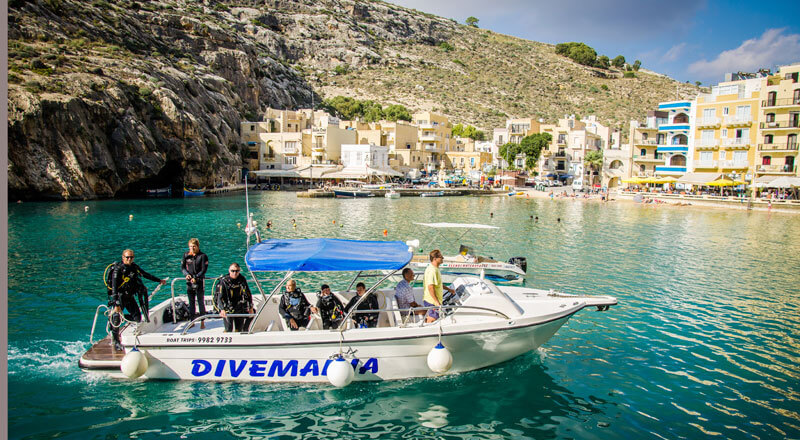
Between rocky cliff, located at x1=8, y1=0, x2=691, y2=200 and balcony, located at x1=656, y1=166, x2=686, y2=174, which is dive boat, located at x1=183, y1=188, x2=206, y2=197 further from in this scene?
balcony, located at x1=656, y1=166, x2=686, y2=174

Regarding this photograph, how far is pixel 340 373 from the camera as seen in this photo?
8570mm

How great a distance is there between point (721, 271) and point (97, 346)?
23.7 meters

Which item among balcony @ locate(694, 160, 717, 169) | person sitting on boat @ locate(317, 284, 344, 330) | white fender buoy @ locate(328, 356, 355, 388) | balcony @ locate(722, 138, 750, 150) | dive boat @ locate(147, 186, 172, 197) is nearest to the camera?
white fender buoy @ locate(328, 356, 355, 388)

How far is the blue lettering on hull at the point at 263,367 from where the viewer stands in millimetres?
8984

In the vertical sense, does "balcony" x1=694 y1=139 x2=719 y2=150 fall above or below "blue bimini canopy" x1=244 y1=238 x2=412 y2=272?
above

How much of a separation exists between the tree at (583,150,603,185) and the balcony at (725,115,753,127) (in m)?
25.1

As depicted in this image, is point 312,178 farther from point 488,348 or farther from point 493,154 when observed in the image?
point 488,348

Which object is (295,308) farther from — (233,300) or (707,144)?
(707,144)

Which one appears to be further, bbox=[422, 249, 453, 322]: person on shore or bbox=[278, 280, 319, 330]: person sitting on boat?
bbox=[422, 249, 453, 322]: person on shore

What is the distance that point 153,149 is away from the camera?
59.4m

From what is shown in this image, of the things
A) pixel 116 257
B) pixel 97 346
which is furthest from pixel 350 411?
pixel 116 257

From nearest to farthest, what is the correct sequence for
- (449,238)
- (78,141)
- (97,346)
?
(97,346) < (449,238) < (78,141)

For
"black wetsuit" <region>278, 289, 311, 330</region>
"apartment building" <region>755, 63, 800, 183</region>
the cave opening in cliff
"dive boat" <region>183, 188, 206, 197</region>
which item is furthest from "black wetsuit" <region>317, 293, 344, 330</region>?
"apartment building" <region>755, 63, 800, 183</region>

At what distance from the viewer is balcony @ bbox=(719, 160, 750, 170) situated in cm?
6035
